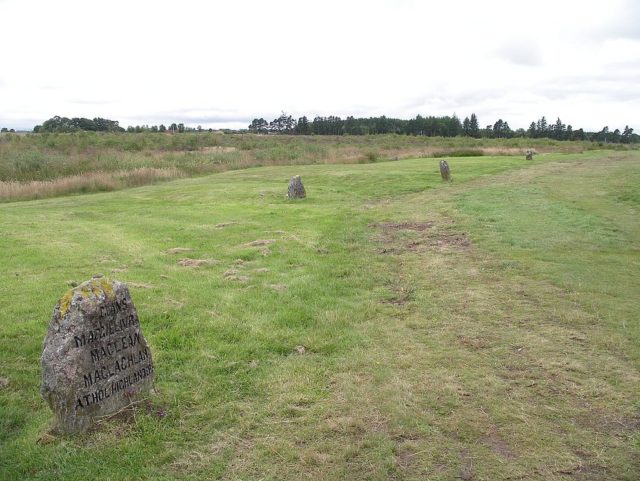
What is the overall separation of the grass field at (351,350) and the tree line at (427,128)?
95147 mm

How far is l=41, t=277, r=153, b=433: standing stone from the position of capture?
4.39 metres

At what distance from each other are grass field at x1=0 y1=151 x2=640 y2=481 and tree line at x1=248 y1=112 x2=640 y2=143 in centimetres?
9515

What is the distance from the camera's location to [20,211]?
18.2 m

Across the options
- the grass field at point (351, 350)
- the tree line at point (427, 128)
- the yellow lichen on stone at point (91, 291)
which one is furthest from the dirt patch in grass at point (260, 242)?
the tree line at point (427, 128)

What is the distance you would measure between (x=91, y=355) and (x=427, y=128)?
114 metres

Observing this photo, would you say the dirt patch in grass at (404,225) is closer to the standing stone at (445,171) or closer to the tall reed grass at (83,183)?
the standing stone at (445,171)

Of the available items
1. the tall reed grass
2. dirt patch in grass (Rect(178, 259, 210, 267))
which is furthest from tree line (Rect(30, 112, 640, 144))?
dirt patch in grass (Rect(178, 259, 210, 267))

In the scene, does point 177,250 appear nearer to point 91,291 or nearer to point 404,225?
point 404,225

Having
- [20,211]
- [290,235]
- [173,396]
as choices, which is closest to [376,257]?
[290,235]

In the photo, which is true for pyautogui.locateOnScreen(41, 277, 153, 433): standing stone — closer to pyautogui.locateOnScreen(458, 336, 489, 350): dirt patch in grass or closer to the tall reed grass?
pyautogui.locateOnScreen(458, 336, 489, 350): dirt patch in grass

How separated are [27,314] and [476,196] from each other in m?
16.4

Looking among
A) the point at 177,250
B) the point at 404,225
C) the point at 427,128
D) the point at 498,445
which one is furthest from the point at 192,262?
the point at 427,128

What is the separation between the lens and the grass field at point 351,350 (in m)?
4.26

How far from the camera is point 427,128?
112m
